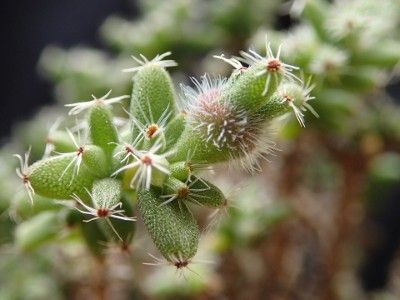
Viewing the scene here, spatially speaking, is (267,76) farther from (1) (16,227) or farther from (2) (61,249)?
(2) (61,249)

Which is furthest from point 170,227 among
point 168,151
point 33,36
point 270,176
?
point 33,36

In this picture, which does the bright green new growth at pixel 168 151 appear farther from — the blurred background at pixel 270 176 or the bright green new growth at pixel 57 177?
the blurred background at pixel 270 176

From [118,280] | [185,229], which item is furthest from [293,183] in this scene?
[185,229]

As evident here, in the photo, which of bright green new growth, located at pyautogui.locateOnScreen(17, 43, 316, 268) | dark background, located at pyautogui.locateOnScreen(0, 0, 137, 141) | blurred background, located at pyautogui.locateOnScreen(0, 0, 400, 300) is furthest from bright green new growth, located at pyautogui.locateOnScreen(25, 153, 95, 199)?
dark background, located at pyautogui.locateOnScreen(0, 0, 137, 141)

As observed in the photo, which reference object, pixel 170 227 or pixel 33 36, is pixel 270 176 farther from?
pixel 33 36

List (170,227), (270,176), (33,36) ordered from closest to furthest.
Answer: (170,227) → (270,176) → (33,36)

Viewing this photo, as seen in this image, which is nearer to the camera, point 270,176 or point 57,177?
point 57,177
